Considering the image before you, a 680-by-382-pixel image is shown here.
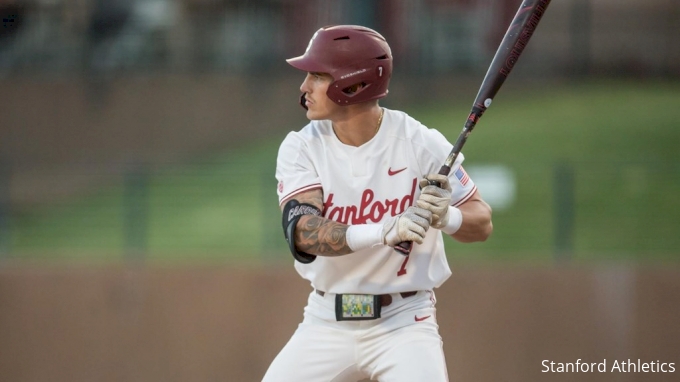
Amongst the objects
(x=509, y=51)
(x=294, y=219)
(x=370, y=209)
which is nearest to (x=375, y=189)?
(x=370, y=209)

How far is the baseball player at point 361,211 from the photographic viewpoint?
4.13 m

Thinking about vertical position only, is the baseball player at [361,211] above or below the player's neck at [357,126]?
below

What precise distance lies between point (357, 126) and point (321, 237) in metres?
0.60

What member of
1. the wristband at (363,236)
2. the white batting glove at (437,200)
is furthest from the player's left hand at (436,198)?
the wristband at (363,236)

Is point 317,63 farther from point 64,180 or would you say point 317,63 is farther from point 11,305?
point 64,180

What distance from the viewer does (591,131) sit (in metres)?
13.6

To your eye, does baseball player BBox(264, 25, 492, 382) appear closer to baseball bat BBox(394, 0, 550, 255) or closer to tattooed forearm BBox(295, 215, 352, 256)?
tattooed forearm BBox(295, 215, 352, 256)

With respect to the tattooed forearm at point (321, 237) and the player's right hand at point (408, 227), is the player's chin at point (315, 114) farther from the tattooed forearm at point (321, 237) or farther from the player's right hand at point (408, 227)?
the player's right hand at point (408, 227)

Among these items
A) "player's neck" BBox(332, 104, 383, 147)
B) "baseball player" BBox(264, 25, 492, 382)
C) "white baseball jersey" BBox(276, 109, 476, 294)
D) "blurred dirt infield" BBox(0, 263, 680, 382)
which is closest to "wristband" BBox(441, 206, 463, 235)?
"baseball player" BBox(264, 25, 492, 382)

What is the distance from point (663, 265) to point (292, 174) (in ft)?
13.9

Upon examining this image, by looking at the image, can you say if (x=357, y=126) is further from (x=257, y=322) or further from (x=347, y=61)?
(x=257, y=322)

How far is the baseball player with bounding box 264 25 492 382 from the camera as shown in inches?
163

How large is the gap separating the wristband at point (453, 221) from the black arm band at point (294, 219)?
51 centimetres

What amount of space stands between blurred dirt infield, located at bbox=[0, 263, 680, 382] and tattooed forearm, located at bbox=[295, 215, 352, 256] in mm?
3522
